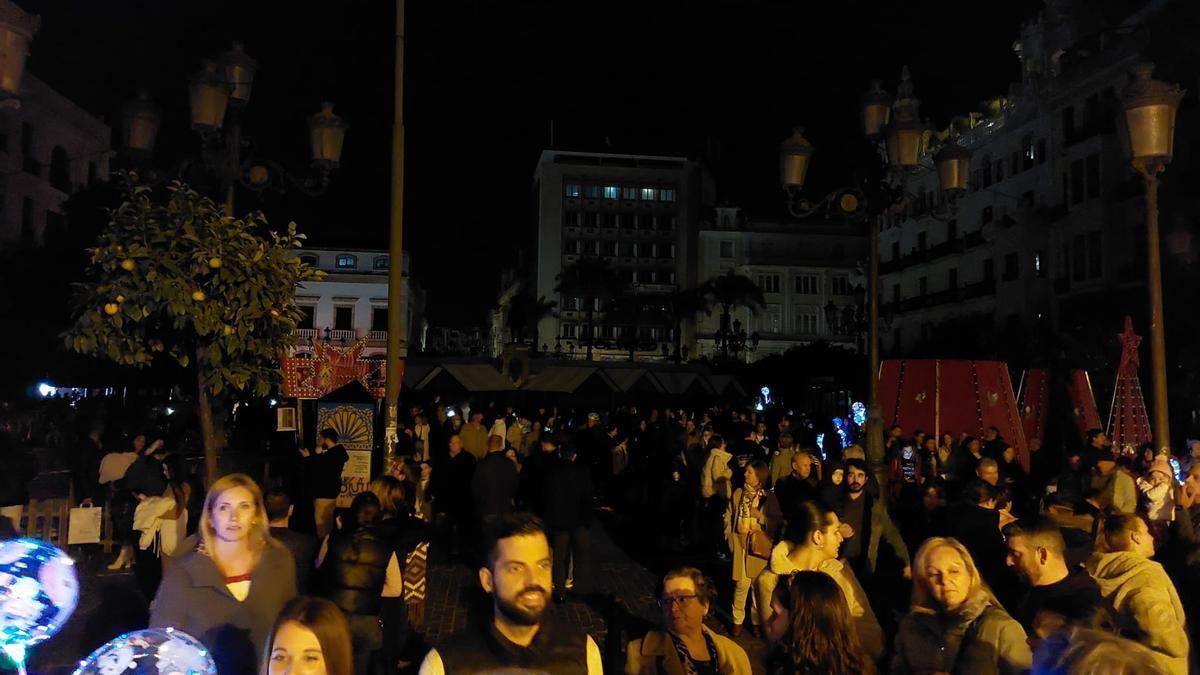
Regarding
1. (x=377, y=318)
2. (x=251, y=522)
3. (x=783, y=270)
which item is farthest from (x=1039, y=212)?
(x=377, y=318)

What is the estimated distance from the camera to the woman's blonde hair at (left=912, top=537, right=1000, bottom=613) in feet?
13.0

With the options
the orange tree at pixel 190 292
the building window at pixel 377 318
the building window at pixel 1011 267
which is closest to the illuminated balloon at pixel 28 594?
the orange tree at pixel 190 292

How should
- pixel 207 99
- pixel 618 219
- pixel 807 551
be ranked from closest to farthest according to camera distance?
pixel 807 551, pixel 207 99, pixel 618 219

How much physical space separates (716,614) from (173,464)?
17.9ft

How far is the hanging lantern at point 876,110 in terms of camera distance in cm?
1156

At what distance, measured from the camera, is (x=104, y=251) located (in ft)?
24.0

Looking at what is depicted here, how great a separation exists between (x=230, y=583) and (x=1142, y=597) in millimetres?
4137

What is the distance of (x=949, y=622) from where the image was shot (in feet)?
12.8

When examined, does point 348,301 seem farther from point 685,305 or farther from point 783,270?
point 783,270

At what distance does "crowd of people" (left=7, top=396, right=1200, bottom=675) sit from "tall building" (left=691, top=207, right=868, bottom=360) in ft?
235

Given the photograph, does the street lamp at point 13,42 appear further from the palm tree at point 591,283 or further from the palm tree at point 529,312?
the palm tree at point 529,312

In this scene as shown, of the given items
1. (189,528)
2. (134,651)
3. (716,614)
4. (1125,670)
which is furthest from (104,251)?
(1125,670)

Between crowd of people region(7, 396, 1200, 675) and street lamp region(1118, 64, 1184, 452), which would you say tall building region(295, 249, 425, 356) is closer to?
crowd of people region(7, 396, 1200, 675)

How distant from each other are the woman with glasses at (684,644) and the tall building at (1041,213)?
3069cm
